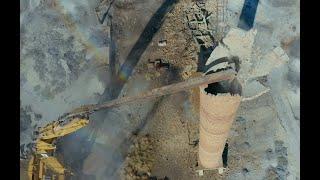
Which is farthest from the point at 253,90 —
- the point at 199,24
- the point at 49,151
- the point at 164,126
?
the point at 49,151

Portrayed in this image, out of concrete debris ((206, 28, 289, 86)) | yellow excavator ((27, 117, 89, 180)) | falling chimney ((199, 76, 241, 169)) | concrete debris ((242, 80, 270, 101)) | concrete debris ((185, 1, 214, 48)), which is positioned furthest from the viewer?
concrete debris ((185, 1, 214, 48))

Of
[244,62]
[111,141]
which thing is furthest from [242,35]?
[111,141]

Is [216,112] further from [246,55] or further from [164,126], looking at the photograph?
[164,126]

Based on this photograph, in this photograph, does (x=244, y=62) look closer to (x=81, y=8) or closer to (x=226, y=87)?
(x=226, y=87)

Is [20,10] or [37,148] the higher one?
[20,10]

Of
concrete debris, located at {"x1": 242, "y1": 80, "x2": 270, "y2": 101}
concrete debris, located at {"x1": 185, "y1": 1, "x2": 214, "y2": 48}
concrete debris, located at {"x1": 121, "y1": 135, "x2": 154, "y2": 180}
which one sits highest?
concrete debris, located at {"x1": 185, "y1": 1, "x2": 214, "y2": 48}

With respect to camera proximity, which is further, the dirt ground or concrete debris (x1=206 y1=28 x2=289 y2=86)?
the dirt ground

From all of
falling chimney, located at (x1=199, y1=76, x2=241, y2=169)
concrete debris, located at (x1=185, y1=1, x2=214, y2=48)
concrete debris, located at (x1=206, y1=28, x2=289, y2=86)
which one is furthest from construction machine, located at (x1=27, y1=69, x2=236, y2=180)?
concrete debris, located at (x1=185, y1=1, x2=214, y2=48)

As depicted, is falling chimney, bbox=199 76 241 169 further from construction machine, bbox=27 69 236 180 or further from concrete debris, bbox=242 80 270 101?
concrete debris, bbox=242 80 270 101

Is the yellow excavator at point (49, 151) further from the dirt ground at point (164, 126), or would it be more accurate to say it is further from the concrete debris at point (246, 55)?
the concrete debris at point (246, 55)
